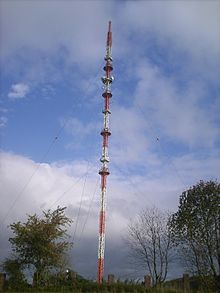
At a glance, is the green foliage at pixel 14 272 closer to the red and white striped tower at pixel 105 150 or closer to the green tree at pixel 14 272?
the green tree at pixel 14 272

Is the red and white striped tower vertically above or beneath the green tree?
above

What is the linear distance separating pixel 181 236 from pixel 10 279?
48.4ft

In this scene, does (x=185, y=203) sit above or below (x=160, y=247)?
above

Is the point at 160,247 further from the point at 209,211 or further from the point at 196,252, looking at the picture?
the point at 196,252

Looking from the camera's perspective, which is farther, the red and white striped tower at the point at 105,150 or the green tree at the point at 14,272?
the red and white striped tower at the point at 105,150

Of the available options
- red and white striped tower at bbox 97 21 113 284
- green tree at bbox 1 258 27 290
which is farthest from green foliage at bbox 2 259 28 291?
red and white striped tower at bbox 97 21 113 284

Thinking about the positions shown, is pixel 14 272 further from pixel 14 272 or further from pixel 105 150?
pixel 105 150

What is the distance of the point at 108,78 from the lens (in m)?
42.6

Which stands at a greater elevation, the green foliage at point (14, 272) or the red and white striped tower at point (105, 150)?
the red and white striped tower at point (105, 150)

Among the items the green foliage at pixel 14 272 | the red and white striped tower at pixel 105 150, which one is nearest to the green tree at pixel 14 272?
the green foliage at pixel 14 272

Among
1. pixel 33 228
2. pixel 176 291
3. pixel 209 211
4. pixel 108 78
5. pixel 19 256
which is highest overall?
pixel 108 78

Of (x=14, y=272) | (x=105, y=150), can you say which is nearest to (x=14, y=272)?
(x=14, y=272)

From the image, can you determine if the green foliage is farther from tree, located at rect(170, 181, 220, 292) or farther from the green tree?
tree, located at rect(170, 181, 220, 292)

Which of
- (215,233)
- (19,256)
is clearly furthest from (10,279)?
(215,233)
